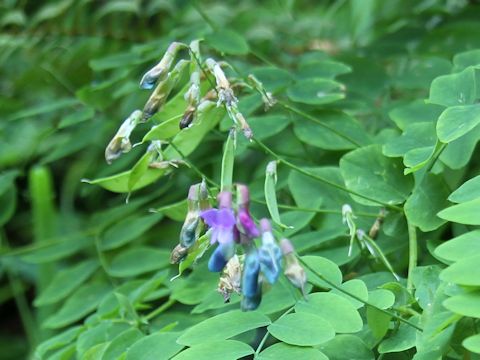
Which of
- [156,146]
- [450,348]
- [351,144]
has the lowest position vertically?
[450,348]

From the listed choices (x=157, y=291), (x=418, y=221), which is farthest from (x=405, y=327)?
(x=157, y=291)

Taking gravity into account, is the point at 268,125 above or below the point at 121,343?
above

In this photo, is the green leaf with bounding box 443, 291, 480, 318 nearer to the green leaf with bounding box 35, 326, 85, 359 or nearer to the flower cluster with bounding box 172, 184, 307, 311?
the flower cluster with bounding box 172, 184, 307, 311

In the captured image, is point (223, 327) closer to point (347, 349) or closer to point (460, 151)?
point (347, 349)

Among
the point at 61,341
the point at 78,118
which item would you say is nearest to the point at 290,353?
the point at 61,341

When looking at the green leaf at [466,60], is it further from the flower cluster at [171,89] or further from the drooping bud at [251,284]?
the drooping bud at [251,284]

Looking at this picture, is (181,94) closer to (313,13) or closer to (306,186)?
(306,186)

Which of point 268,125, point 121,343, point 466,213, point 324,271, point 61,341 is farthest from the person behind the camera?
point 268,125
